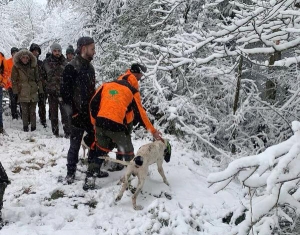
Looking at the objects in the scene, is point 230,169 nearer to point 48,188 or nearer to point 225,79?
point 48,188

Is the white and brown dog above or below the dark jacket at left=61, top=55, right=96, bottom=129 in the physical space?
below

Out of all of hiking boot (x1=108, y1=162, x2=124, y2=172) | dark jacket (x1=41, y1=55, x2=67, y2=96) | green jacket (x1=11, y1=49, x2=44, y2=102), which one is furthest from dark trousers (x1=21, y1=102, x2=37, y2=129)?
hiking boot (x1=108, y1=162, x2=124, y2=172)

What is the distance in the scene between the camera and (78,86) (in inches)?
194

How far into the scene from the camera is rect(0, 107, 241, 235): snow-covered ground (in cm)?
399

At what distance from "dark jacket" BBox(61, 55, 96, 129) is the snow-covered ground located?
1.19 m

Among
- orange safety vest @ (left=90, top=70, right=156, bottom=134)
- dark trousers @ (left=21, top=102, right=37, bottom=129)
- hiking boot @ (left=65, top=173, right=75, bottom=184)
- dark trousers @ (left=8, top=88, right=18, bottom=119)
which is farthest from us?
dark trousers @ (left=8, top=88, right=18, bottom=119)

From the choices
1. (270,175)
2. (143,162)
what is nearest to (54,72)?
(143,162)

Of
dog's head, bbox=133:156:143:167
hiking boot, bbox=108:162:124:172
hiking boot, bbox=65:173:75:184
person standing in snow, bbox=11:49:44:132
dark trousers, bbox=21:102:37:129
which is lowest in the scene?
hiking boot, bbox=108:162:124:172

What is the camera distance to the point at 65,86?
192 inches

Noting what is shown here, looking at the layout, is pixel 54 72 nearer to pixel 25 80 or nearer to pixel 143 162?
pixel 25 80

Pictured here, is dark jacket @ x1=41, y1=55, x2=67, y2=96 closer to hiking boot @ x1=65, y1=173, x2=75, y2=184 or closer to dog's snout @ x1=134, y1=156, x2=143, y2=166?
hiking boot @ x1=65, y1=173, x2=75, y2=184

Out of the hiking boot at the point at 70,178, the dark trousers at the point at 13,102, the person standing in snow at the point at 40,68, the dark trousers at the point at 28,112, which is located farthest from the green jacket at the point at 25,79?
the hiking boot at the point at 70,178

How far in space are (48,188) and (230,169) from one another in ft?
12.7

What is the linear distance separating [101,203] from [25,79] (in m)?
4.82
